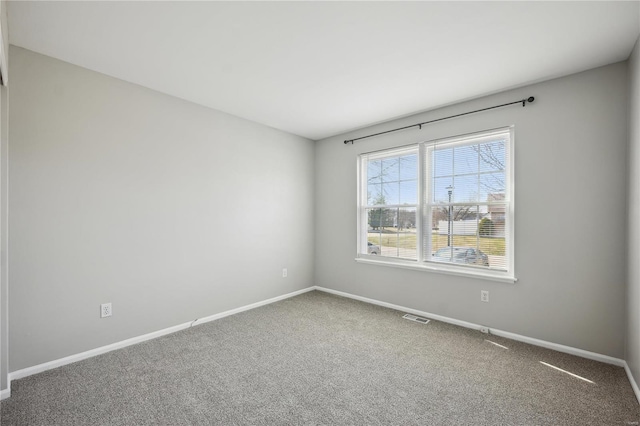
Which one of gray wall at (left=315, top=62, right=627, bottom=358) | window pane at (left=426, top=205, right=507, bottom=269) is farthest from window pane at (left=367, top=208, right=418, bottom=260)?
gray wall at (left=315, top=62, right=627, bottom=358)

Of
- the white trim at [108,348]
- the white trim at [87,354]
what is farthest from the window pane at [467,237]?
the white trim at [87,354]

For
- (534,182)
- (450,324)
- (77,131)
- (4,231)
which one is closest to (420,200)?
(534,182)

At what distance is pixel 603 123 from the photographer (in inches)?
96.5

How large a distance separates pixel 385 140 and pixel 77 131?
3.43 meters

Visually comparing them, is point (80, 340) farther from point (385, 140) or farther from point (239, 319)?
point (385, 140)

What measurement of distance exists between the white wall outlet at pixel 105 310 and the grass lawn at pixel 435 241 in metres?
3.21

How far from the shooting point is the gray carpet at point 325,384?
179 centimetres

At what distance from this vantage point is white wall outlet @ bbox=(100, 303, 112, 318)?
2.60 metres

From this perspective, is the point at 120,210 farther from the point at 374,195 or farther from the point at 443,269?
the point at 443,269

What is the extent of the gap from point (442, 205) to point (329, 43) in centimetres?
228

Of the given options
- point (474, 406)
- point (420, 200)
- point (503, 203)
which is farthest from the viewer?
point (420, 200)

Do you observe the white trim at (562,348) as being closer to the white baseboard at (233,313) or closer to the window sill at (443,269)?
the white baseboard at (233,313)

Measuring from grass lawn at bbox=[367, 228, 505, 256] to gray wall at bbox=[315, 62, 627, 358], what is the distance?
0.70 ft

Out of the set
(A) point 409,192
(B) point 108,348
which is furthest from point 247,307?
(A) point 409,192
